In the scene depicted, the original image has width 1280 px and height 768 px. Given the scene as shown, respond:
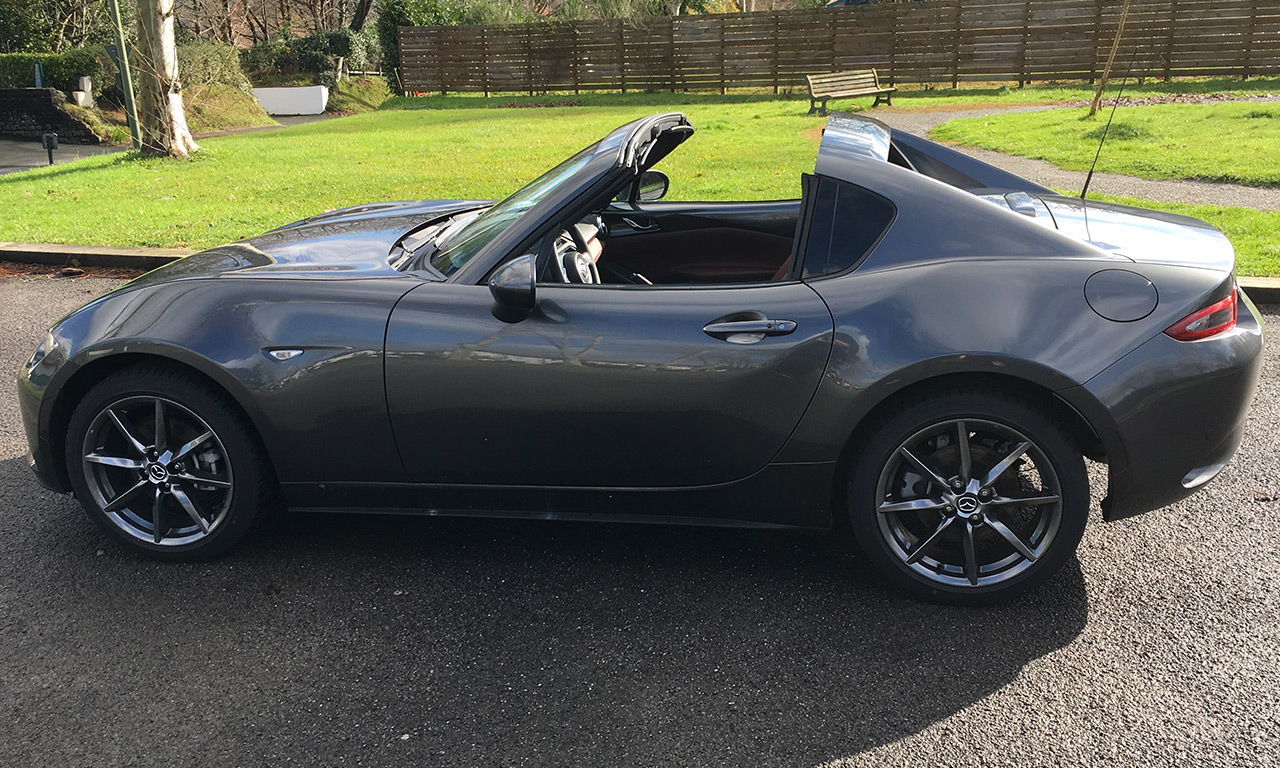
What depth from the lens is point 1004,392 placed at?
2.95m

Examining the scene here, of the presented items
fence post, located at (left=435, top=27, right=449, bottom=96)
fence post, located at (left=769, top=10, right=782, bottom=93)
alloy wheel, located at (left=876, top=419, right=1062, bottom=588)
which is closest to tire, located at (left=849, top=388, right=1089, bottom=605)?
alloy wheel, located at (left=876, top=419, right=1062, bottom=588)

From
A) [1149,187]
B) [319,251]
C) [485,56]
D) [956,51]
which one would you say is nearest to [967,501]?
→ [319,251]

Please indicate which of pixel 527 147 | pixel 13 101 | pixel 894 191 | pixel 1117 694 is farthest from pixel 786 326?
pixel 13 101

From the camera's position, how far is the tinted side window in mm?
3027

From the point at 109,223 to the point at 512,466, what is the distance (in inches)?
337

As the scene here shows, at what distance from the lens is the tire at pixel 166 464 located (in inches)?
129

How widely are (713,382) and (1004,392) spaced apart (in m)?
0.88

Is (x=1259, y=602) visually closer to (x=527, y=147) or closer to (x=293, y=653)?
(x=293, y=653)

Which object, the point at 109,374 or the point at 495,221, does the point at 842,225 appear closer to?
the point at 495,221

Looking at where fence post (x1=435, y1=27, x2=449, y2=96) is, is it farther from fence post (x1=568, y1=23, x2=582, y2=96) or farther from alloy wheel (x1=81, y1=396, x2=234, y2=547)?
alloy wheel (x1=81, y1=396, x2=234, y2=547)

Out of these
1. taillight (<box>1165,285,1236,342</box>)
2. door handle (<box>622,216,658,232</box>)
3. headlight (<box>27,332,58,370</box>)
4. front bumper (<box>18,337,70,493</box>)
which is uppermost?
door handle (<box>622,216,658,232</box>)

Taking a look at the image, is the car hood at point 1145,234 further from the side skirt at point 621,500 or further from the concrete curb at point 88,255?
the concrete curb at point 88,255

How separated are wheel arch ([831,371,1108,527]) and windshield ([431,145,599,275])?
129 cm

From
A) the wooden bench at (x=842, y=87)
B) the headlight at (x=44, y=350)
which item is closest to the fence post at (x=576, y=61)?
the wooden bench at (x=842, y=87)
